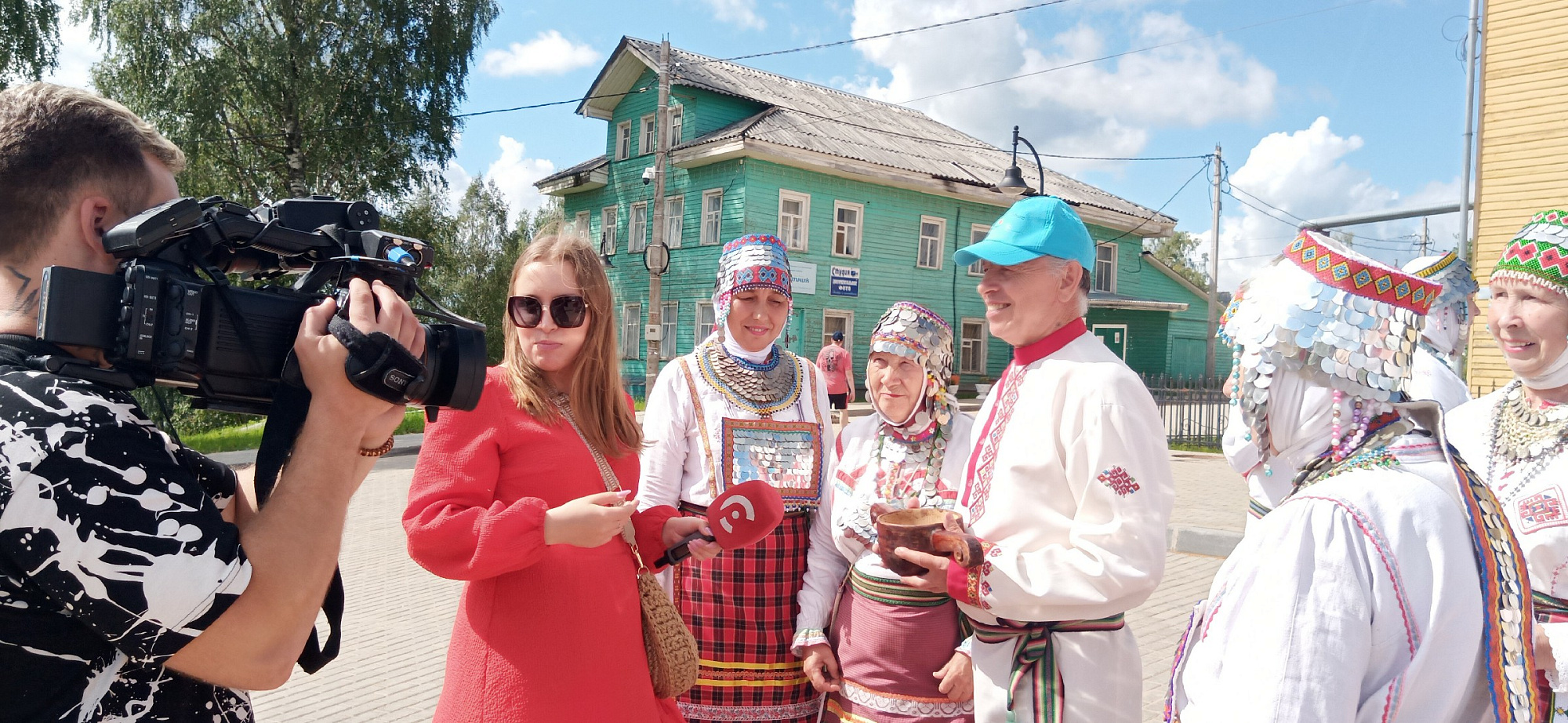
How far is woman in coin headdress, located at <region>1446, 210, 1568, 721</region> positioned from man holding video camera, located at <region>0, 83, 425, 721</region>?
298cm

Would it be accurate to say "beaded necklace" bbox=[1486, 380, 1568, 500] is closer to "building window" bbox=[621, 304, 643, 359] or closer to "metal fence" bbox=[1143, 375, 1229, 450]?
"metal fence" bbox=[1143, 375, 1229, 450]

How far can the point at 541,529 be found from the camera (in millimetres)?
1932

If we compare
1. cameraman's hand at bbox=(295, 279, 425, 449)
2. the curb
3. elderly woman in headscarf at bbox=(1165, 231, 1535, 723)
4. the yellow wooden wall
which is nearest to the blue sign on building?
the yellow wooden wall

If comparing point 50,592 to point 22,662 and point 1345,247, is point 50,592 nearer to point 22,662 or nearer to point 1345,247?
point 22,662

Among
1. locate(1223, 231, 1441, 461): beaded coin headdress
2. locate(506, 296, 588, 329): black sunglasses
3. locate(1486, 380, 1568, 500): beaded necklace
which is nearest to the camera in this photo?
locate(1223, 231, 1441, 461): beaded coin headdress

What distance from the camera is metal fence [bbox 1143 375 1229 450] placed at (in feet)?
49.3

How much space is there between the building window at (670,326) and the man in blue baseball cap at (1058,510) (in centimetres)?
2038

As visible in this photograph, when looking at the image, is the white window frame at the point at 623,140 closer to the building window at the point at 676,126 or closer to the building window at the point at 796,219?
the building window at the point at 676,126

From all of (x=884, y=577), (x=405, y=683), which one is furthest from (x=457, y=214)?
(x=884, y=577)

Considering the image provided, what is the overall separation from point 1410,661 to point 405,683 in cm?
476

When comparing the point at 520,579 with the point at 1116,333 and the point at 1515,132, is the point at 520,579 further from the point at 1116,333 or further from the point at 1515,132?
the point at 1116,333

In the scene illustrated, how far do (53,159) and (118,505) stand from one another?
525mm

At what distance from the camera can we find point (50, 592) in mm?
1093

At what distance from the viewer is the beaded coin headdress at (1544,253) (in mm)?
2732
